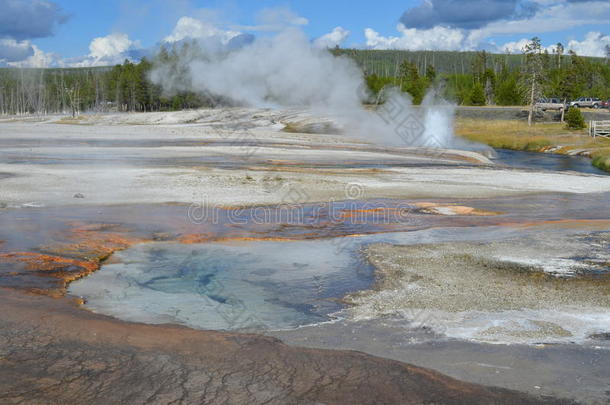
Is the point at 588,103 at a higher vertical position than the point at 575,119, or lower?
higher

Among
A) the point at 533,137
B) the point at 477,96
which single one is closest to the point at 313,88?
the point at 533,137

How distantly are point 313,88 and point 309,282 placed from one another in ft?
140

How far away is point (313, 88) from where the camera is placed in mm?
52219

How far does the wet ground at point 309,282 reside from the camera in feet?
22.8

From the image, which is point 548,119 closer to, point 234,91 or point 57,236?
point 234,91

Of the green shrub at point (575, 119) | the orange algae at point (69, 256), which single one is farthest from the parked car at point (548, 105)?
the orange algae at point (69, 256)

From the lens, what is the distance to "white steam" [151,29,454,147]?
4862 centimetres

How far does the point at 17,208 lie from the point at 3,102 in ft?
398

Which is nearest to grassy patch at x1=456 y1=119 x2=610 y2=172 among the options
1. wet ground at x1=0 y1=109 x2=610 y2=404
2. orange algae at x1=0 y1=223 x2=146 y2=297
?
wet ground at x1=0 y1=109 x2=610 y2=404

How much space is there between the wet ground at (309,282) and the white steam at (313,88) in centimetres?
2609

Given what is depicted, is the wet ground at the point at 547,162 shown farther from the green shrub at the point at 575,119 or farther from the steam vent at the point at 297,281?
the green shrub at the point at 575,119

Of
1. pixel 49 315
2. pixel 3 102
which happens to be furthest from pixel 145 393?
pixel 3 102

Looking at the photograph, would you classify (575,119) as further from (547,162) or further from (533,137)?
(547,162)

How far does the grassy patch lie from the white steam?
4480 millimetres
